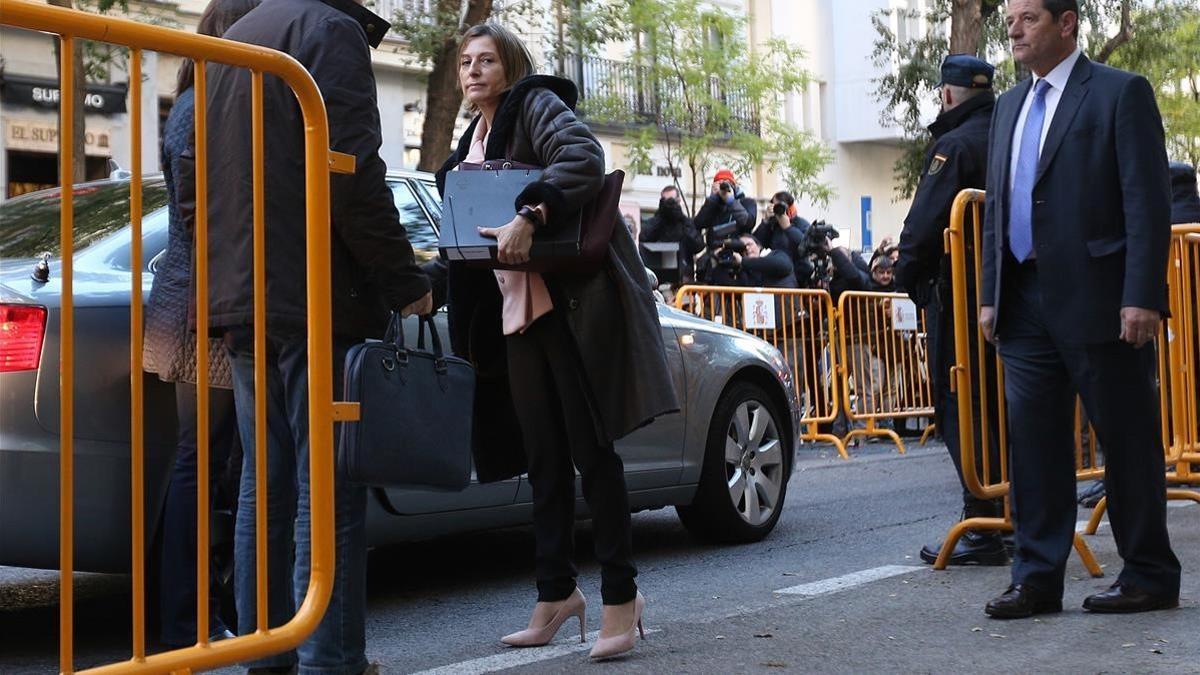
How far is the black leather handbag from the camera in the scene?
3.93 m

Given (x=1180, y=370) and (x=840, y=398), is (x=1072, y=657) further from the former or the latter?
(x=840, y=398)

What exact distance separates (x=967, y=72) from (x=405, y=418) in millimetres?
3480

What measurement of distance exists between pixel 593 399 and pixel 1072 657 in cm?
148

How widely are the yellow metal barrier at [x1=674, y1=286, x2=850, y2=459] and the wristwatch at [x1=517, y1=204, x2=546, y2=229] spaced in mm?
7435

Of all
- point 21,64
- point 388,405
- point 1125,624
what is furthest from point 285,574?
point 21,64

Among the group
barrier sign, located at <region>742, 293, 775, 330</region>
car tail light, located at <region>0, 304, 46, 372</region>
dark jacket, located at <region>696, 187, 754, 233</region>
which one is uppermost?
dark jacket, located at <region>696, 187, 754, 233</region>

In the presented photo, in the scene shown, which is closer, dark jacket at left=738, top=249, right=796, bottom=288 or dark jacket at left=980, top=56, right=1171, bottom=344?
dark jacket at left=980, top=56, right=1171, bottom=344

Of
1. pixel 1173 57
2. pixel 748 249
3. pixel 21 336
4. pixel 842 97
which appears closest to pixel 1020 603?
pixel 21 336

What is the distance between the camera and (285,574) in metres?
4.10

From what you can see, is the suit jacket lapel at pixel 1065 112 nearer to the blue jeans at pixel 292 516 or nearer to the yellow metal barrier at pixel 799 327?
the blue jeans at pixel 292 516

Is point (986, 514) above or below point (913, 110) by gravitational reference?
below

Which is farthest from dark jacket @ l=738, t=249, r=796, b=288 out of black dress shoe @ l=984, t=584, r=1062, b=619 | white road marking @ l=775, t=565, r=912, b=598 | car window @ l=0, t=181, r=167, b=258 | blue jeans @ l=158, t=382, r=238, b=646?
blue jeans @ l=158, t=382, r=238, b=646

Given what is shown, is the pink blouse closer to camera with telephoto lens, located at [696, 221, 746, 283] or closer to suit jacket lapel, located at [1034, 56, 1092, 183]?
suit jacket lapel, located at [1034, 56, 1092, 183]

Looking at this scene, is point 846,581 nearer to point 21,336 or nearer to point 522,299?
point 522,299
